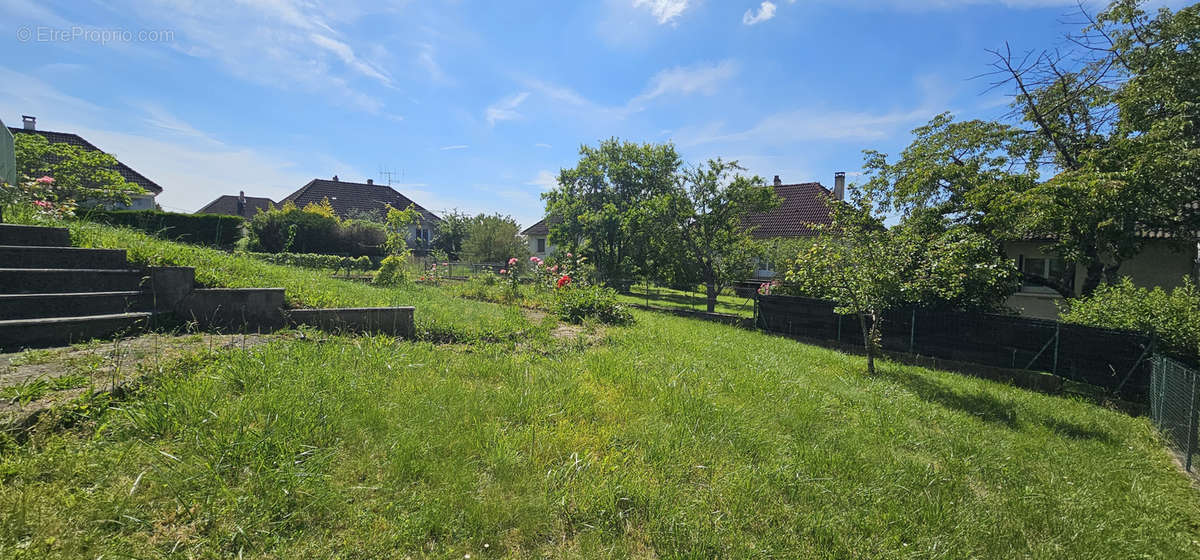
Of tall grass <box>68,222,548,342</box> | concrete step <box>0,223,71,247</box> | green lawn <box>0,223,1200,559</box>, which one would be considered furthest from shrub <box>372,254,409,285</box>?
green lawn <box>0,223,1200,559</box>

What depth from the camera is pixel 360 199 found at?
43406 mm

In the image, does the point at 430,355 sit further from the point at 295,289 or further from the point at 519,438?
the point at 295,289

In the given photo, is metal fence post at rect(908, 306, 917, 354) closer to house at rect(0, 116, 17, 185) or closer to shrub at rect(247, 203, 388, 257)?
house at rect(0, 116, 17, 185)

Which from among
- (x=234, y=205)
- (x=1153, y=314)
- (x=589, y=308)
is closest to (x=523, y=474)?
(x=589, y=308)

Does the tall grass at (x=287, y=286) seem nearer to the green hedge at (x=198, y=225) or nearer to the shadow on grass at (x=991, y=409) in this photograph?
the shadow on grass at (x=991, y=409)

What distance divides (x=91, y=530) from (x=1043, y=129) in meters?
18.5

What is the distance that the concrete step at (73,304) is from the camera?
3.80 meters

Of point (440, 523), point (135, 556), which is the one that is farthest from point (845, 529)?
point (135, 556)

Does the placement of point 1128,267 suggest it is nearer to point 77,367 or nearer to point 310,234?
point 77,367

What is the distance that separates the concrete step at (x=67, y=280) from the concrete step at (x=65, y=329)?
60cm

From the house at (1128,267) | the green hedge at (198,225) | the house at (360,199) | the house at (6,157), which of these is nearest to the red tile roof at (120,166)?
the house at (360,199)

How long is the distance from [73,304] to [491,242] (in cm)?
2724

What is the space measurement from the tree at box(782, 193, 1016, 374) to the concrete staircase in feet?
32.1

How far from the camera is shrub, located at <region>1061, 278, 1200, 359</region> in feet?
22.7
